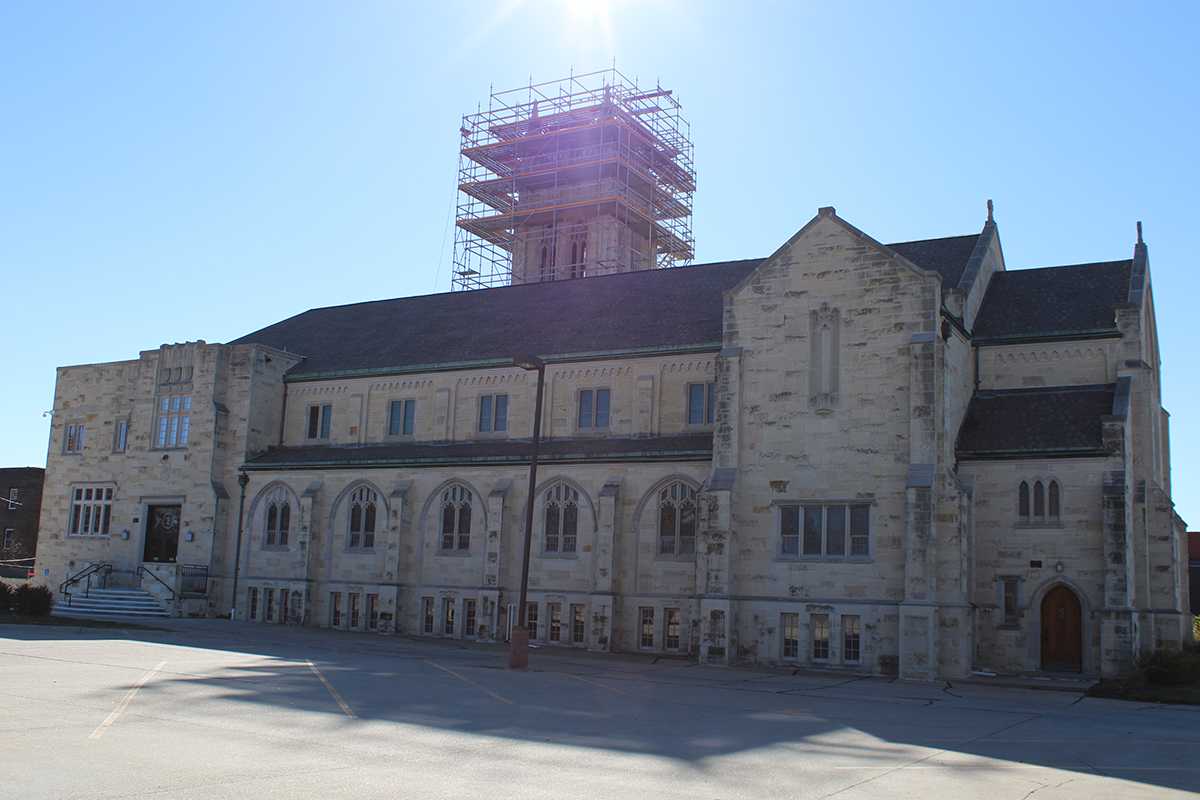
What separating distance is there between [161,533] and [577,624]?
2129cm

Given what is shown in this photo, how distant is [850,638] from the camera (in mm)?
33938

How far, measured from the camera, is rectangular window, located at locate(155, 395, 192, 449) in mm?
50625

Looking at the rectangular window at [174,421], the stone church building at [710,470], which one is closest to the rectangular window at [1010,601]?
the stone church building at [710,470]

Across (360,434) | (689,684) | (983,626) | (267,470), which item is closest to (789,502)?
(983,626)

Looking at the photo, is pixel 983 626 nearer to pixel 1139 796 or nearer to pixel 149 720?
pixel 1139 796

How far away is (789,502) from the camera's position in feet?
116

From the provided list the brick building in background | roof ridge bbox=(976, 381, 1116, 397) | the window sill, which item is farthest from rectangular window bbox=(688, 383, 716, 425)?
the brick building in background

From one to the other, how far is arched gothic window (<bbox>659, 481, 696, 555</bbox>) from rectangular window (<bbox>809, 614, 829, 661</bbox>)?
5.30 m

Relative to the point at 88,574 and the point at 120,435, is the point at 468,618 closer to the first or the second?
the point at 88,574

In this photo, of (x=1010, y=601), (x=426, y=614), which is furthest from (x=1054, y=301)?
(x=426, y=614)

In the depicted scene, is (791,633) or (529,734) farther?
(791,633)

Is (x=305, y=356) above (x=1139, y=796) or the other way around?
above

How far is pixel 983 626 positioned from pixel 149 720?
25.3 metres

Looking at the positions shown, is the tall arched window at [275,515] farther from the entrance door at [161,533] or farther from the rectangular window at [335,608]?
the entrance door at [161,533]
